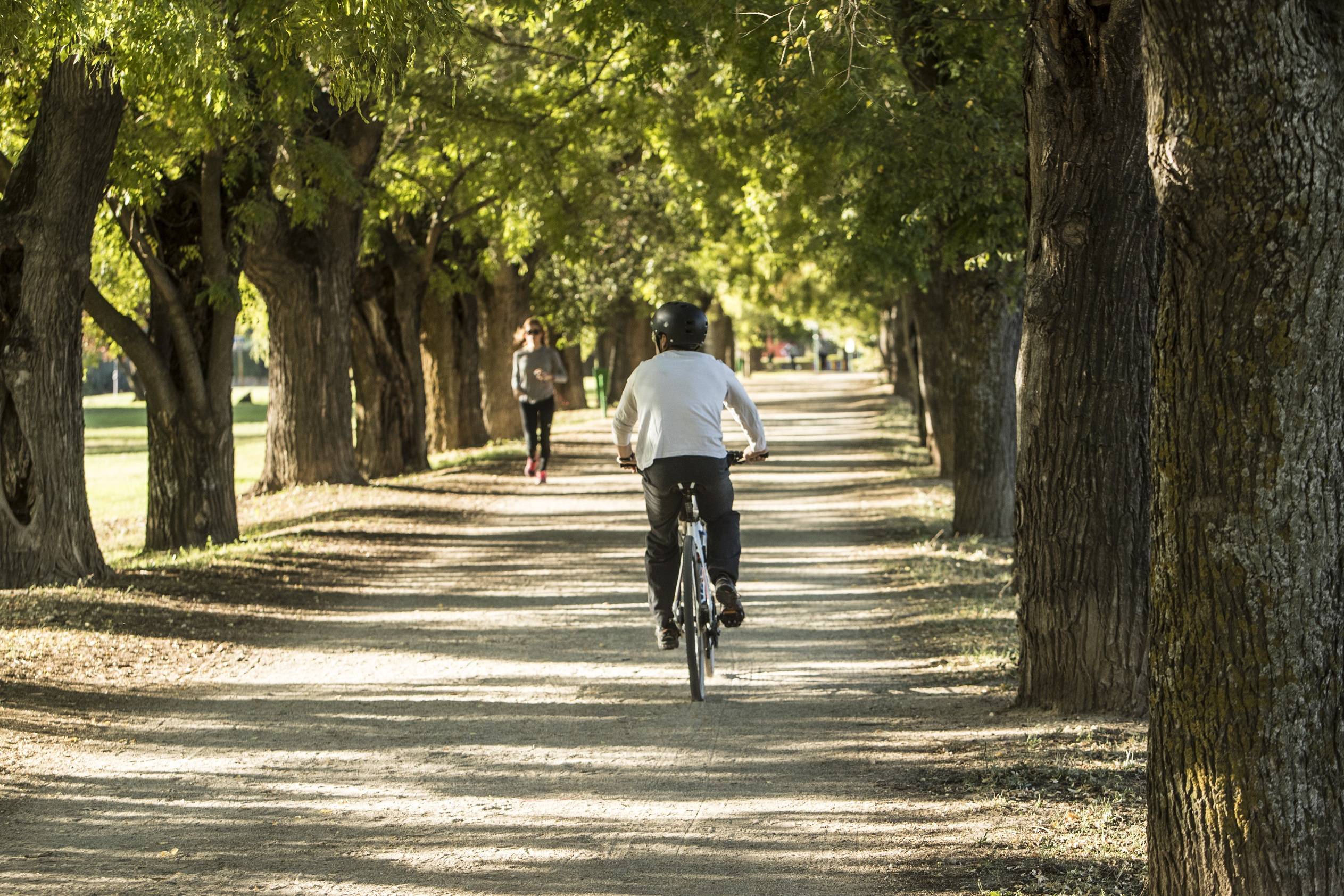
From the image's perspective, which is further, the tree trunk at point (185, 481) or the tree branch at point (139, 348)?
the tree trunk at point (185, 481)

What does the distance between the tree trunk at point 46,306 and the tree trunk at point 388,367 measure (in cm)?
1152

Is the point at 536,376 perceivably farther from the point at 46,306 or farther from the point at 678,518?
the point at 678,518

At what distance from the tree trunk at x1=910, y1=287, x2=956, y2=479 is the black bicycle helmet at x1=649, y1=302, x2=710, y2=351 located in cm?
1123

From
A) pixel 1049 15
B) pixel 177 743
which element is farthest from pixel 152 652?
pixel 1049 15

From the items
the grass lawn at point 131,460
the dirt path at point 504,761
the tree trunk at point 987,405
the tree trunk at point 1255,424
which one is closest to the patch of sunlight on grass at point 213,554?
the grass lawn at point 131,460

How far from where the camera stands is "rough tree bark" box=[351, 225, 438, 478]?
904 inches

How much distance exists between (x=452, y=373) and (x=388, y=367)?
13.9ft

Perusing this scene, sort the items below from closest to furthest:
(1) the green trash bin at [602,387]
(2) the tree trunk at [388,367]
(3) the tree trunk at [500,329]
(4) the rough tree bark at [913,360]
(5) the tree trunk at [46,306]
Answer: (5) the tree trunk at [46,306] → (2) the tree trunk at [388,367] → (4) the rough tree bark at [913,360] → (3) the tree trunk at [500,329] → (1) the green trash bin at [602,387]

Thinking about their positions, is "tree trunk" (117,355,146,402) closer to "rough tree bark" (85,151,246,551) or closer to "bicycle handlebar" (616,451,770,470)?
"rough tree bark" (85,151,246,551)

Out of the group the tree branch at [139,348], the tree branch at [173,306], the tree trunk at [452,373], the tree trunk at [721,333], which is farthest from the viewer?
the tree trunk at [721,333]

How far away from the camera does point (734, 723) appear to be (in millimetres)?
7602

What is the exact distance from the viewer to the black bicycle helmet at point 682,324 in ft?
26.3

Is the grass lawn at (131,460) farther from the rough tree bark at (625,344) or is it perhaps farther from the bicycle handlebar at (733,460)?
the bicycle handlebar at (733,460)

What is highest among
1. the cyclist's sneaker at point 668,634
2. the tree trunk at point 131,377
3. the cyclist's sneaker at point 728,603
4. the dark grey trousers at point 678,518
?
the tree trunk at point 131,377
